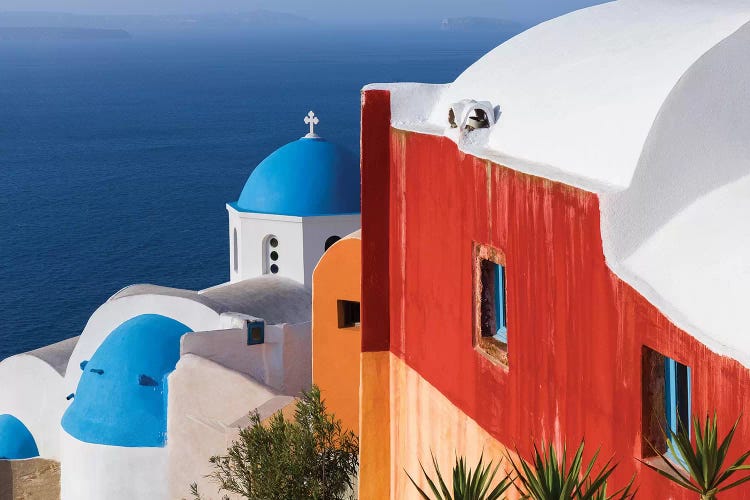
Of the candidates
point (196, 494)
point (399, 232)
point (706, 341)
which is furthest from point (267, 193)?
point (706, 341)

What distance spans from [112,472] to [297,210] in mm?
4865

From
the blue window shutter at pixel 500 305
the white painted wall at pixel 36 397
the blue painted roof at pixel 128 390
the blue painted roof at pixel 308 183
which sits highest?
the blue window shutter at pixel 500 305

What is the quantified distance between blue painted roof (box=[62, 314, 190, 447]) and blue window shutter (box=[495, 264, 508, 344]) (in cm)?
819

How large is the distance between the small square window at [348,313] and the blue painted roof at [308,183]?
13.8 feet

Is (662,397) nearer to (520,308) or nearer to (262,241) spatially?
(520,308)

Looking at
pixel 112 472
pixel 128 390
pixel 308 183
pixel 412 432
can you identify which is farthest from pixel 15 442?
pixel 412 432

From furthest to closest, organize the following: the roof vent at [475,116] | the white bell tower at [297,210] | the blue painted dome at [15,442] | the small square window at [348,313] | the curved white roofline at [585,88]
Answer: the blue painted dome at [15,442] → the white bell tower at [297,210] → the small square window at [348,313] → the roof vent at [475,116] → the curved white roofline at [585,88]

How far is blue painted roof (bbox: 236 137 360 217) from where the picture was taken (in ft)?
64.8

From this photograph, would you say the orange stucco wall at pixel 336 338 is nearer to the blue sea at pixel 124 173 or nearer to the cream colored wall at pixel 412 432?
the cream colored wall at pixel 412 432

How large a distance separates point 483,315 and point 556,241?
1724 mm

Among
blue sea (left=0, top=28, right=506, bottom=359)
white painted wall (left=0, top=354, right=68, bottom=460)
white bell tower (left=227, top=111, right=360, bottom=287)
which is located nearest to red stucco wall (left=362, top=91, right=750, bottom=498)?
white bell tower (left=227, top=111, right=360, bottom=287)

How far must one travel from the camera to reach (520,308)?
29.7 feet

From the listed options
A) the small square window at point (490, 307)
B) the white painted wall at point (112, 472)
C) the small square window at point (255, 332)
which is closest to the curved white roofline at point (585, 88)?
the small square window at point (490, 307)

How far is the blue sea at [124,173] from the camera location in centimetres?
4834
